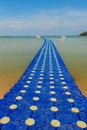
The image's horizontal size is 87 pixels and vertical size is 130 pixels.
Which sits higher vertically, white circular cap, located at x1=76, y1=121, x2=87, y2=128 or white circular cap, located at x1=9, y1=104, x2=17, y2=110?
white circular cap, located at x1=9, y1=104, x2=17, y2=110

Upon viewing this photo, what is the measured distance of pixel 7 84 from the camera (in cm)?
577

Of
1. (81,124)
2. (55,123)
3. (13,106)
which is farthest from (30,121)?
(81,124)

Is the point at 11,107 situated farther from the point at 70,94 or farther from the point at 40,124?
the point at 70,94

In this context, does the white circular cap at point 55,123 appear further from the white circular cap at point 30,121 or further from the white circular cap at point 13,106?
the white circular cap at point 13,106

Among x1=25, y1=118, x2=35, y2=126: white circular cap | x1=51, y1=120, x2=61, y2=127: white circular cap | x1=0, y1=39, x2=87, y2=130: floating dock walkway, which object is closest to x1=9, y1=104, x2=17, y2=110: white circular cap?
x1=0, y1=39, x2=87, y2=130: floating dock walkway

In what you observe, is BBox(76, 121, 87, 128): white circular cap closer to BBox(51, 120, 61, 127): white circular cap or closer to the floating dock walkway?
the floating dock walkway

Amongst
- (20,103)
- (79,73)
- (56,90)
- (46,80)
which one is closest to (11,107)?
(20,103)

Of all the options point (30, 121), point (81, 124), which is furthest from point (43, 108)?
point (81, 124)

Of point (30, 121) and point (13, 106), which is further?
point (13, 106)

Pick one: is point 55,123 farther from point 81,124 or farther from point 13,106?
point 13,106

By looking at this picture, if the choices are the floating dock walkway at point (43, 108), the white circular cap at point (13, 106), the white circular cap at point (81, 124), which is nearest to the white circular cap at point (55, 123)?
the floating dock walkway at point (43, 108)

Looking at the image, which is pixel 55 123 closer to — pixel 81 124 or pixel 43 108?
pixel 81 124

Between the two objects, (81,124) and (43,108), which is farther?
(43,108)

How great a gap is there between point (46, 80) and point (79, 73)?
7.63 ft
